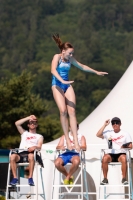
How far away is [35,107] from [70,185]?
83.6 ft

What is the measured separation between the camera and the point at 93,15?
142750 millimetres

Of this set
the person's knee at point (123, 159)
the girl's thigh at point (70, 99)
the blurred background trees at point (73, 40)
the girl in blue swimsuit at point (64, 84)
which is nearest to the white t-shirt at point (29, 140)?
the girl in blue swimsuit at point (64, 84)

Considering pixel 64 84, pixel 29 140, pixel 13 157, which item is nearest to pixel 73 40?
pixel 29 140

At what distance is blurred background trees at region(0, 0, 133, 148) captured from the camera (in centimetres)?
10147

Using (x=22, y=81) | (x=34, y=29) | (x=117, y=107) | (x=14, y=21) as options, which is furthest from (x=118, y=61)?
(x=117, y=107)

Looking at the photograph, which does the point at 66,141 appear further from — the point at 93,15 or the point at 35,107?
the point at 93,15

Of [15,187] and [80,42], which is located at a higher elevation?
[80,42]

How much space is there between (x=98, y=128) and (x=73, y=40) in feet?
380

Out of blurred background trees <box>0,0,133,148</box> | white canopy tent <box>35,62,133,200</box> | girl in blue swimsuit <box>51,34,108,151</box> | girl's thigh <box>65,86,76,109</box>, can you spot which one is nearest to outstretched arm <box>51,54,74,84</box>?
girl in blue swimsuit <box>51,34,108,151</box>

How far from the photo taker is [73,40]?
12812 centimetres

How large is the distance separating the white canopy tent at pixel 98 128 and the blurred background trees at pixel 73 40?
60.8 meters

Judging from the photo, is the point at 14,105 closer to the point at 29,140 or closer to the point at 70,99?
the point at 29,140

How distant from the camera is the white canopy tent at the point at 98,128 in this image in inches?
468

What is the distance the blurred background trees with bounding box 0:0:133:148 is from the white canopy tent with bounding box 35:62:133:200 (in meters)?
60.8
